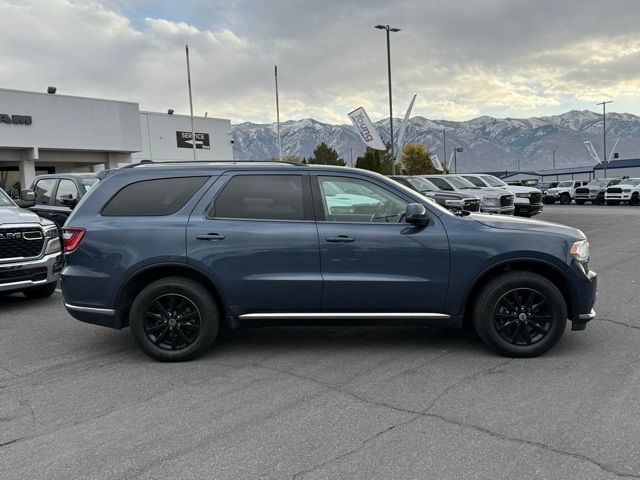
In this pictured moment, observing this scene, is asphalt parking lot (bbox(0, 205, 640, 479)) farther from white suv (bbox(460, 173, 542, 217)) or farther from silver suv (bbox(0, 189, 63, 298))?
white suv (bbox(460, 173, 542, 217))

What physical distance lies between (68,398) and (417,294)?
2.97 metres

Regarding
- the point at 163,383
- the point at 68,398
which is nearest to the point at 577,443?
the point at 163,383

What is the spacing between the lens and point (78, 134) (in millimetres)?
33312

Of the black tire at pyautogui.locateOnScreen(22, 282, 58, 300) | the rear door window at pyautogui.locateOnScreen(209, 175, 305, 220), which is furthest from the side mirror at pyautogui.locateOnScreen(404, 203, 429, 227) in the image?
the black tire at pyautogui.locateOnScreen(22, 282, 58, 300)

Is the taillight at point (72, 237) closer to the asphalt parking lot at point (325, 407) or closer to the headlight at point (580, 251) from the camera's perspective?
the asphalt parking lot at point (325, 407)

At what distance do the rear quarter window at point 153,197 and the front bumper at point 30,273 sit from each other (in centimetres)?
296

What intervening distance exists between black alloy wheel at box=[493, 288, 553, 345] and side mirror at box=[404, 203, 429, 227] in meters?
1.00

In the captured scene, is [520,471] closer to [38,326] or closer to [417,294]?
[417,294]

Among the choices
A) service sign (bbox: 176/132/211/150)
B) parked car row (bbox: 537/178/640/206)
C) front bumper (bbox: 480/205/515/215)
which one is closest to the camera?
front bumper (bbox: 480/205/515/215)

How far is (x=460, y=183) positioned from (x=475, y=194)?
3.84ft

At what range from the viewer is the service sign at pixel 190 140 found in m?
41.7

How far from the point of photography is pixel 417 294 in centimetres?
485

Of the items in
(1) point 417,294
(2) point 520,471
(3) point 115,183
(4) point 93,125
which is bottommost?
(2) point 520,471

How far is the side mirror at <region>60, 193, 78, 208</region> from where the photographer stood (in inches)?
425
